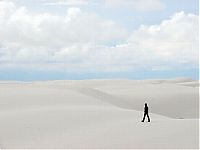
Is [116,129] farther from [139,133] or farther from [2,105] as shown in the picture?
[2,105]

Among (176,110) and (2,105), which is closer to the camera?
(2,105)

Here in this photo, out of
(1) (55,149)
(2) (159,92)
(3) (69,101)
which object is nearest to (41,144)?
(1) (55,149)

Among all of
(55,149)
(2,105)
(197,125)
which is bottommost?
(55,149)

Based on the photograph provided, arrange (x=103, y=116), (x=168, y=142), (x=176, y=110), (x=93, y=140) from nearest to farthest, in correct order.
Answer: (x=168, y=142) → (x=93, y=140) → (x=103, y=116) → (x=176, y=110)

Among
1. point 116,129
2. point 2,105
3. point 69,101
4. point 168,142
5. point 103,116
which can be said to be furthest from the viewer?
point 69,101

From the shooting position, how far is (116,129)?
560 inches

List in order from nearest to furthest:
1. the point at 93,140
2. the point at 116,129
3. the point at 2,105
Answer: the point at 93,140 < the point at 116,129 < the point at 2,105

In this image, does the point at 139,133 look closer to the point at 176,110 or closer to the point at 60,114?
the point at 60,114

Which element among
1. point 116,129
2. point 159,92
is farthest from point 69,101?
point 159,92

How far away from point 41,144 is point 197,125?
568 cm

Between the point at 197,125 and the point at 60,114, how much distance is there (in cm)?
718

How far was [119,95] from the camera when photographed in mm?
39594

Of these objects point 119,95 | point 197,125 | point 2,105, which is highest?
point 119,95

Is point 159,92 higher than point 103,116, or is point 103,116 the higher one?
point 159,92
